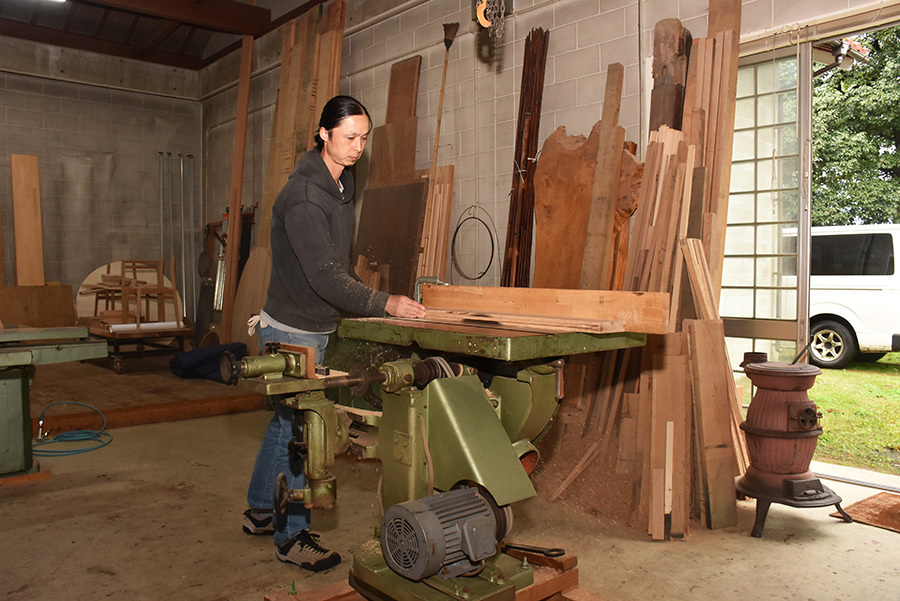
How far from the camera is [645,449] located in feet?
9.29

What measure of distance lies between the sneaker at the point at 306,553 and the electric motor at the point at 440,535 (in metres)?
0.81

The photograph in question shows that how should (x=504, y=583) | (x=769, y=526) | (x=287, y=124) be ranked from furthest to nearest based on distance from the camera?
(x=287, y=124) → (x=769, y=526) → (x=504, y=583)

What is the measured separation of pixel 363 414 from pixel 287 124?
466 centimetres

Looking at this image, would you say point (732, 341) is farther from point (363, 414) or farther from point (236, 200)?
point (236, 200)

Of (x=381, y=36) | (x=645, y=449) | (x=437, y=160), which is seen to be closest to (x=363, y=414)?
(x=645, y=449)

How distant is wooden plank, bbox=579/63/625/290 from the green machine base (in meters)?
1.67

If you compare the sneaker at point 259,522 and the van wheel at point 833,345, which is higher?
the van wheel at point 833,345

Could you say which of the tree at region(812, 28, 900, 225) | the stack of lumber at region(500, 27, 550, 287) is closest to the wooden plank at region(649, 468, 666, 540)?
the stack of lumber at region(500, 27, 550, 287)

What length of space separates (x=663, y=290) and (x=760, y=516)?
3.23ft

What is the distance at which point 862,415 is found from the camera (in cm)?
600

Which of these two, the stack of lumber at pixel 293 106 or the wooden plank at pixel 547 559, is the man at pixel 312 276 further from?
the stack of lumber at pixel 293 106

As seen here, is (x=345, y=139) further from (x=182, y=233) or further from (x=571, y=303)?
(x=182, y=233)

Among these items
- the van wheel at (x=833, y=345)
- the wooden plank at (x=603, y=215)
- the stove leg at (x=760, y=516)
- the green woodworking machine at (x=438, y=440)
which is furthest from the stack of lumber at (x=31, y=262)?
the van wheel at (x=833, y=345)

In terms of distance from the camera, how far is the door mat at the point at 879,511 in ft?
9.00
